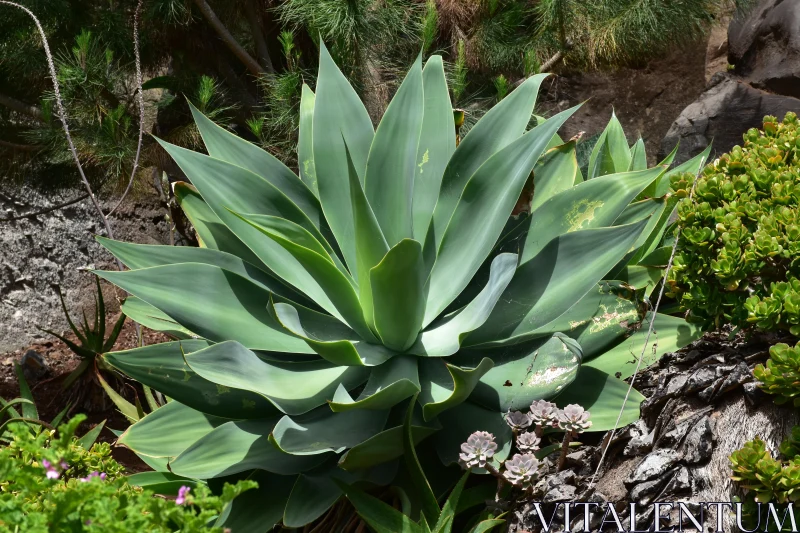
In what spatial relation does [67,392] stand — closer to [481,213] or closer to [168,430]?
[168,430]

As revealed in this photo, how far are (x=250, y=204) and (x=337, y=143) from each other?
0.25m

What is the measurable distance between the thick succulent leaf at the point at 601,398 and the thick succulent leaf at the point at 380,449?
0.31 m

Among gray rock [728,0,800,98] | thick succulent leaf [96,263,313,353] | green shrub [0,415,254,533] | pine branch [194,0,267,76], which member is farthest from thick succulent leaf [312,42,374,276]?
gray rock [728,0,800,98]

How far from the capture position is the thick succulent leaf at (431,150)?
1.86 metres

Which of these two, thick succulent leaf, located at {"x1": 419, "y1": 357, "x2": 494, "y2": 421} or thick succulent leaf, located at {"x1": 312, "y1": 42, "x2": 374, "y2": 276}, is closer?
thick succulent leaf, located at {"x1": 419, "y1": 357, "x2": 494, "y2": 421}

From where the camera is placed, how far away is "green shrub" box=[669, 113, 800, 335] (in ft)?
4.75

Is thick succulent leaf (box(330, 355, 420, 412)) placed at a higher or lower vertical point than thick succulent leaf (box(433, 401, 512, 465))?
higher

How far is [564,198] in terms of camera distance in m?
1.79

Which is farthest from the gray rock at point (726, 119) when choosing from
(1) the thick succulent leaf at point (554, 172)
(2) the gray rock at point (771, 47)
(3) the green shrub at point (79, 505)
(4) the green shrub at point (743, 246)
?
(3) the green shrub at point (79, 505)

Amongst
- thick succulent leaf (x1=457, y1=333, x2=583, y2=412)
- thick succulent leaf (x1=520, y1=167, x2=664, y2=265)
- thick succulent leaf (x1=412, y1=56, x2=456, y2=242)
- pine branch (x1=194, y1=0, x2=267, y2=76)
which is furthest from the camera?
pine branch (x1=194, y1=0, x2=267, y2=76)

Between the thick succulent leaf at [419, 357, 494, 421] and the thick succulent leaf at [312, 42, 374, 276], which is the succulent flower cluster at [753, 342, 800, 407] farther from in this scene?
the thick succulent leaf at [312, 42, 374, 276]

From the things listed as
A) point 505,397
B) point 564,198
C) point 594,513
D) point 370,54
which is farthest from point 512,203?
point 370,54

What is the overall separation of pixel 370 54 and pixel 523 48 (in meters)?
0.89

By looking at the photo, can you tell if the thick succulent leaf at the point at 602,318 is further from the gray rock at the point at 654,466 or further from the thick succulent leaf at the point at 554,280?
the gray rock at the point at 654,466
